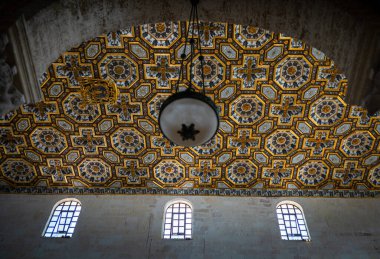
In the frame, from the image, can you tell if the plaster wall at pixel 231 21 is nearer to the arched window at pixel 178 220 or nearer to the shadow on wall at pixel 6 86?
the shadow on wall at pixel 6 86

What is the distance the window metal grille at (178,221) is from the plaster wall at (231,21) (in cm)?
605

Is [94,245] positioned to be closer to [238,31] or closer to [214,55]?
[214,55]

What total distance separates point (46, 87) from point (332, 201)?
8.42 metres

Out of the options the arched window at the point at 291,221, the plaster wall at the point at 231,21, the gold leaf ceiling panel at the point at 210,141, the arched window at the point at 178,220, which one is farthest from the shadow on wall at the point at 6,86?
the arched window at the point at 291,221

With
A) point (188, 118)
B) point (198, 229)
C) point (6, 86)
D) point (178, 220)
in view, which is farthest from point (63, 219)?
point (188, 118)

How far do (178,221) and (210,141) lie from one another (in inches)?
96.2

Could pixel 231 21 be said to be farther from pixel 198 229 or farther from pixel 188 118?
pixel 198 229

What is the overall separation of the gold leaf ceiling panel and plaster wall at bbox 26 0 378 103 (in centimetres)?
228

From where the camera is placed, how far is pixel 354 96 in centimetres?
479

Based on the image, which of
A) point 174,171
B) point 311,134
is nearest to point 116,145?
point 174,171

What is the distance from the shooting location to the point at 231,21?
216 inches

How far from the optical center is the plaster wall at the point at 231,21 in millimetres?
4656

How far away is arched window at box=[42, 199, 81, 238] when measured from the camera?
31.6 feet

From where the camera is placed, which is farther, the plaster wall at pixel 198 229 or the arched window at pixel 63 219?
the arched window at pixel 63 219
